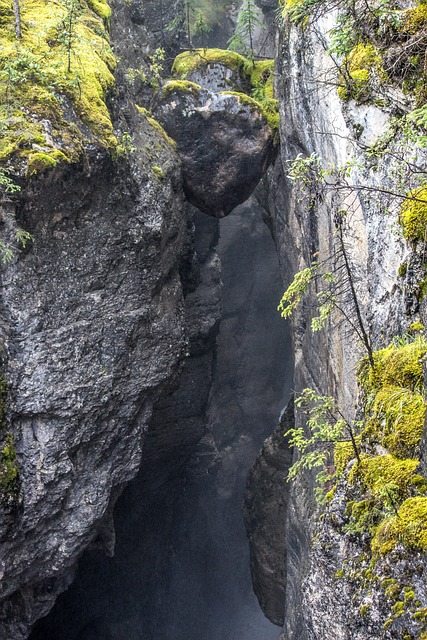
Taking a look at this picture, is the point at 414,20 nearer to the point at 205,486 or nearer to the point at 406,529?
the point at 406,529

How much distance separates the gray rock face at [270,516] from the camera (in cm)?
1563

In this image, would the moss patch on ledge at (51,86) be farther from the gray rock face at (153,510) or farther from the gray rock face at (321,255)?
the gray rock face at (153,510)

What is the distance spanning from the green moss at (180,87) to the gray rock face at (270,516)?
7854 millimetres

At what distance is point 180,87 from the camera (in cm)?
1338

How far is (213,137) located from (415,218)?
30.5ft

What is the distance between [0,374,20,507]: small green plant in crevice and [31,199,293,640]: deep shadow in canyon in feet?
22.4

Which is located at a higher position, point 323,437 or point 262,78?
point 262,78

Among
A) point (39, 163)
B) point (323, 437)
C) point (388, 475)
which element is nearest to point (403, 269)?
point (388, 475)

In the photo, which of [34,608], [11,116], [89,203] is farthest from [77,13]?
[34,608]

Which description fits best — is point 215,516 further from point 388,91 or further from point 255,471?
point 388,91

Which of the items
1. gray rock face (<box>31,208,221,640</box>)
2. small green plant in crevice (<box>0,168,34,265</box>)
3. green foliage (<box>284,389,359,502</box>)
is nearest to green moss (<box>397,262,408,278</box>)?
green foliage (<box>284,389,359,502</box>)

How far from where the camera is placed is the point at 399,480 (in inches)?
165

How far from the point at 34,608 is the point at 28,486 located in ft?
10.1

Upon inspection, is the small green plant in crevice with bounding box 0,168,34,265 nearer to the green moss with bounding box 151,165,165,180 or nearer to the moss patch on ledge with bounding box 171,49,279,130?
the green moss with bounding box 151,165,165,180
